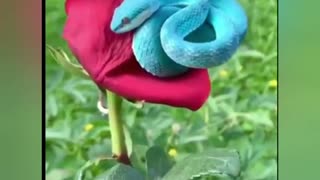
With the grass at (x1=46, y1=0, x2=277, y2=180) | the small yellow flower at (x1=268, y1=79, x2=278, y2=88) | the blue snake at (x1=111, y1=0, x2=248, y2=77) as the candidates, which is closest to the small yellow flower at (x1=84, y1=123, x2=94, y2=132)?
the grass at (x1=46, y1=0, x2=277, y2=180)

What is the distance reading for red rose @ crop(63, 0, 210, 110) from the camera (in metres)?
1.26

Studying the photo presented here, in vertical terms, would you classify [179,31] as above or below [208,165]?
above

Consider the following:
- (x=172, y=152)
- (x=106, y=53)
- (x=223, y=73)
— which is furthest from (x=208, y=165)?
(x=106, y=53)

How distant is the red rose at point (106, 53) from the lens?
126 cm

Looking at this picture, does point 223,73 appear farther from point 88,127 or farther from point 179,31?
point 88,127

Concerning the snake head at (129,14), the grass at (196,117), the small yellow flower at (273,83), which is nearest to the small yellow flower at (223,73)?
the grass at (196,117)

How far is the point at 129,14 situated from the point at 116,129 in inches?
10.1

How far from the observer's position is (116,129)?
1.28m

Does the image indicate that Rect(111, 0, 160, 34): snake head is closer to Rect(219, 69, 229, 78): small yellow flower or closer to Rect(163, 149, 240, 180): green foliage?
Rect(219, 69, 229, 78): small yellow flower

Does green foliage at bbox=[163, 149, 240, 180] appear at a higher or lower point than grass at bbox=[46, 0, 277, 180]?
lower
